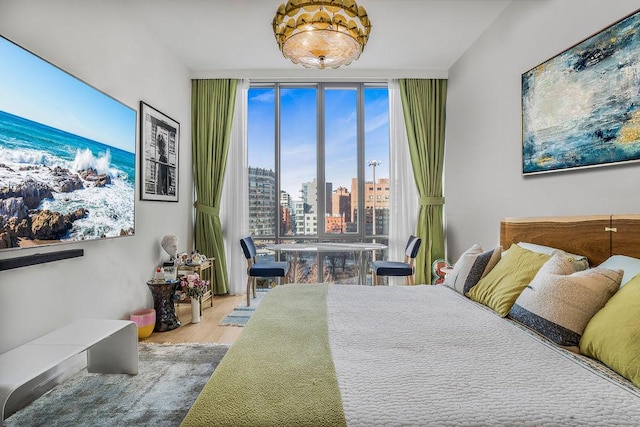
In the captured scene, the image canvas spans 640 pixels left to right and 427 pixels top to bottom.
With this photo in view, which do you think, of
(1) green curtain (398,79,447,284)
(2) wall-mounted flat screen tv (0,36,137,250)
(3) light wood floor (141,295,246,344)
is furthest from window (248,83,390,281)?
(2) wall-mounted flat screen tv (0,36,137,250)

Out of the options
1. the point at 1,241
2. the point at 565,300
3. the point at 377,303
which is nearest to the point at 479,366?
the point at 565,300

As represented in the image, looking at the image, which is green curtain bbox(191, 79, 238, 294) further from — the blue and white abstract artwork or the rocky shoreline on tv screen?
the blue and white abstract artwork

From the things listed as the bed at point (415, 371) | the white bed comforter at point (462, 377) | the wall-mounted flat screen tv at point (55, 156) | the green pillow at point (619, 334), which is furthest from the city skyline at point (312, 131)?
the green pillow at point (619, 334)

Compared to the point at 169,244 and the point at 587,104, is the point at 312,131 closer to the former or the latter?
the point at 169,244

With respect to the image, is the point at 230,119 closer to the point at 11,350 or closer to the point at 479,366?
the point at 11,350

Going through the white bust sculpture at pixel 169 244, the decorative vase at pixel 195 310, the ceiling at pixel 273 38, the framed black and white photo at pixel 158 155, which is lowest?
the decorative vase at pixel 195 310

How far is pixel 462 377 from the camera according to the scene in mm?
1151

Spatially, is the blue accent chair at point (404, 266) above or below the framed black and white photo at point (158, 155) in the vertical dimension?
below

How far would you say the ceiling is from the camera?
3086 millimetres

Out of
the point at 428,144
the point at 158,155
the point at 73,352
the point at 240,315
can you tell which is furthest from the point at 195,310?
the point at 428,144

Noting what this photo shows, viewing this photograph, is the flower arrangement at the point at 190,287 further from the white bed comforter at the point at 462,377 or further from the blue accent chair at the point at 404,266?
the white bed comforter at the point at 462,377

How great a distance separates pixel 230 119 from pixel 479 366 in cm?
408

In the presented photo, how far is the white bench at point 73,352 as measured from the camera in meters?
1.57

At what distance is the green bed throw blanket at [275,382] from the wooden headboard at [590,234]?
5.29 feet
